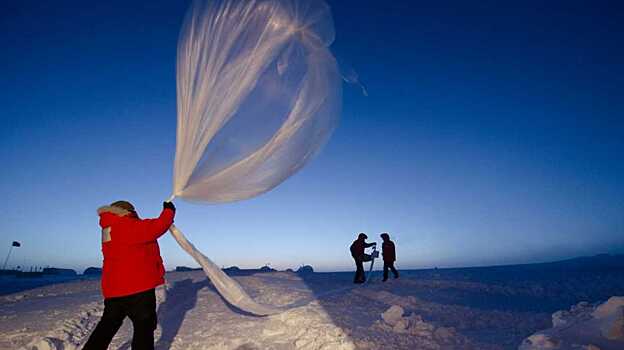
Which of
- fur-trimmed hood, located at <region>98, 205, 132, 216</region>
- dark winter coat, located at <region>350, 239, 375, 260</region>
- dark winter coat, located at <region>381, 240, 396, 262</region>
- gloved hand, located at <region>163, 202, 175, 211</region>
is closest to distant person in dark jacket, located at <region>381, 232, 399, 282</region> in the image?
dark winter coat, located at <region>381, 240, 396, 262</region>

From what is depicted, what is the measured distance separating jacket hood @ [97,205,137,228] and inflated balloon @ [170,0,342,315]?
0.65 meters

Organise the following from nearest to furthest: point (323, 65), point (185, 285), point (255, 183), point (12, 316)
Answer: point (255, 183)
point (323, 65)
point (12, 316)
point (185, 285)

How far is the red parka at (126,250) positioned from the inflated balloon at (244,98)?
68cm

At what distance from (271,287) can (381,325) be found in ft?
12.2

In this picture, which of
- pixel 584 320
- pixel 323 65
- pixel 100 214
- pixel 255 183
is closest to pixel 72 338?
pixel 100 214

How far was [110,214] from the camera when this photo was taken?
3186 mm

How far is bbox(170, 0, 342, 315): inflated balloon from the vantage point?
3840 mm

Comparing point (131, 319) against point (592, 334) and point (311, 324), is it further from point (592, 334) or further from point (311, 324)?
point (592, 334)

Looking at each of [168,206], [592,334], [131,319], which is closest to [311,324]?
[131,319]

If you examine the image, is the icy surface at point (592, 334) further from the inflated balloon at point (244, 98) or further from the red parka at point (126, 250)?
the red parka at point (126, 250)

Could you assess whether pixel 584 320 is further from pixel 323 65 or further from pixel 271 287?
pixel 271 287

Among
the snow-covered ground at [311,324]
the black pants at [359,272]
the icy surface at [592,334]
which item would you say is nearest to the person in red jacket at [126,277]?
the snow-covered ground at [311,324]

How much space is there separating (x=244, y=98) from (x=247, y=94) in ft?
0.19

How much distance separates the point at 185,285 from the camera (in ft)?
26.1
